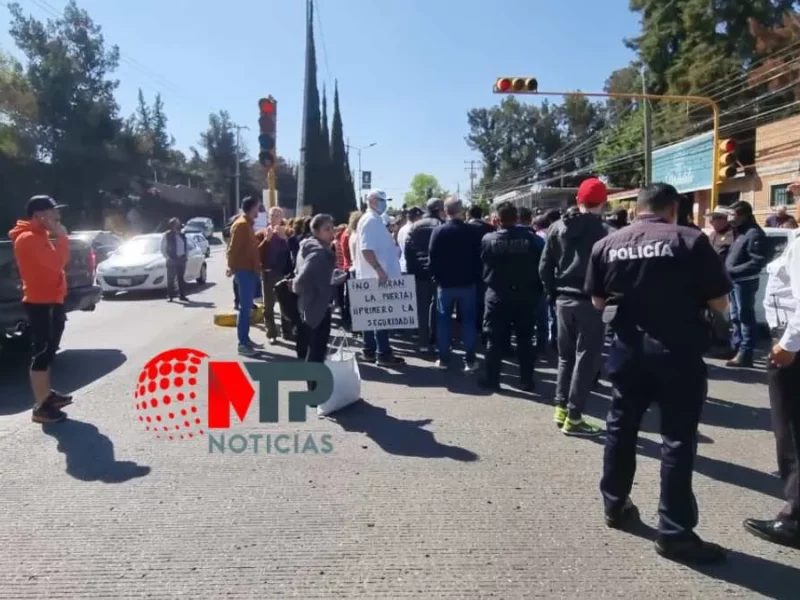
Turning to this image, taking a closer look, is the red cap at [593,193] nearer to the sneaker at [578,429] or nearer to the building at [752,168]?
the sneaker at [578,429]

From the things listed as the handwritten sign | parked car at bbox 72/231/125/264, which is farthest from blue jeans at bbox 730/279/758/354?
parked car at bbox 72/231/125/264

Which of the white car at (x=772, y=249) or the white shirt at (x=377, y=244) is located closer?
the white shirt at (x=377, y=244)

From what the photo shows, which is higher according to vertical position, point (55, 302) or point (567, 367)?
point (55, 302)

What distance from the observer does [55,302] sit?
595 cm

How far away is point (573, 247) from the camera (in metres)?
5.62

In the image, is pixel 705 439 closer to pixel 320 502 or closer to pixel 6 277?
pixel 320 502

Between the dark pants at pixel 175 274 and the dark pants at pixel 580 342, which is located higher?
the dark pants at pixel 175 274

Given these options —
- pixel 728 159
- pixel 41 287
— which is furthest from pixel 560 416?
pixel 728 159

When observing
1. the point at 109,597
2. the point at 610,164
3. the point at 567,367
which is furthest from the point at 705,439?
the point at 610,164

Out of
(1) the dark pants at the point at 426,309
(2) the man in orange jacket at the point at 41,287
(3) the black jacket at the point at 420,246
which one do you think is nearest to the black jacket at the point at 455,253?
(3) the black jacket at the point at 420,246

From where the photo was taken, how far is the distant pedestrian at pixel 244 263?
28.8 feet

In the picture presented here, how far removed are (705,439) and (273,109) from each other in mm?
7721

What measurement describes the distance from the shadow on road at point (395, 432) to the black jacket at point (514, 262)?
5.27ft

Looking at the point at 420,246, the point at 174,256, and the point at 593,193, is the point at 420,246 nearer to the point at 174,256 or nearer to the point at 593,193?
the point at 593,193
